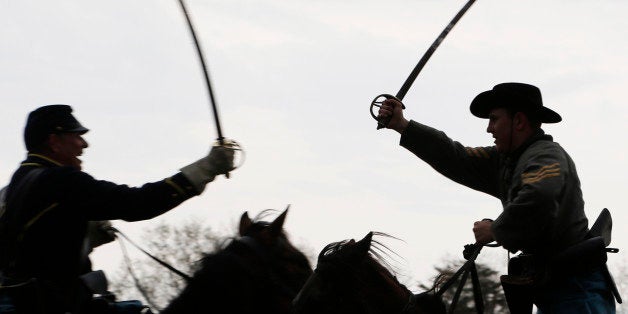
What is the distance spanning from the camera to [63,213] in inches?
217

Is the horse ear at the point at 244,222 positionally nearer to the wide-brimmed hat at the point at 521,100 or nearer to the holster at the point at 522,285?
the holster at the point at 522,285

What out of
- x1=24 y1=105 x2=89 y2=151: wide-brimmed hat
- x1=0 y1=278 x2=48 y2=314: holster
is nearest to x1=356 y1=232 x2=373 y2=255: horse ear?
x1=0 y1=278 x2=48 y2=314: holster

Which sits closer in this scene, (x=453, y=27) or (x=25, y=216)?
(x=25, y=216)

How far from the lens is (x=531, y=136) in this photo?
5789 millimetres

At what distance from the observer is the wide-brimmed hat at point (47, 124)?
5.98 meters

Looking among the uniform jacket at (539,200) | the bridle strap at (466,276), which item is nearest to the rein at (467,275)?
the bridle strap at (466,276)

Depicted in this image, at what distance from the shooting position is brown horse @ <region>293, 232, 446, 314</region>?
5305mm

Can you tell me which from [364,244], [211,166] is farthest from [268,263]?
[211,166]

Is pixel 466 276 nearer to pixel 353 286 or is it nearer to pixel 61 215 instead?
pixel 353 286

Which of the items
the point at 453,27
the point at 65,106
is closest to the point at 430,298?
the point at 453,27

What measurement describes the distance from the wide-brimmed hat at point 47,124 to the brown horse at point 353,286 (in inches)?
70.0

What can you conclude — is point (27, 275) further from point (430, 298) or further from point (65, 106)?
point (430, 298)

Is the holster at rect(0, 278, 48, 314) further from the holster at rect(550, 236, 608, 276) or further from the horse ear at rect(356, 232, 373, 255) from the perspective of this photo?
the holster at rect(550, 236, 608, 276)

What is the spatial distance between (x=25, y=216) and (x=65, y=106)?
922 millimetres
